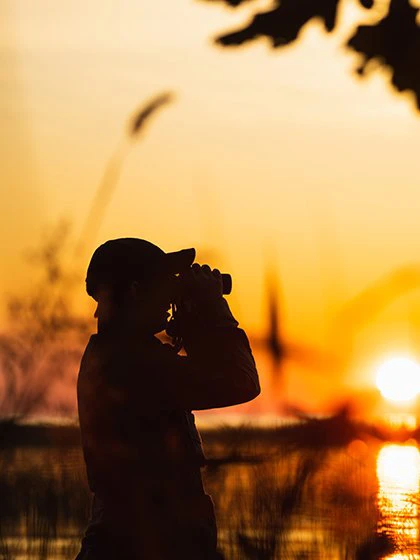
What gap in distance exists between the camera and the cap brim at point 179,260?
347 cm

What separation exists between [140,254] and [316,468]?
1732 mm

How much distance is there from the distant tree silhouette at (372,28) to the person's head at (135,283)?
0.79m

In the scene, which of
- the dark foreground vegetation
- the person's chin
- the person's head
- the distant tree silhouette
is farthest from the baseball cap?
the distant tree silhouette

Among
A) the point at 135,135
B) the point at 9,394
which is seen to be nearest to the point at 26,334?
the point at 9,394

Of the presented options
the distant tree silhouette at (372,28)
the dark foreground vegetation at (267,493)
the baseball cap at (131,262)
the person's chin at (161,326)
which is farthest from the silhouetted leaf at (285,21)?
the dark foreground vegetation at (267,493)

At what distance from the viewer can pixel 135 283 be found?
3639mm

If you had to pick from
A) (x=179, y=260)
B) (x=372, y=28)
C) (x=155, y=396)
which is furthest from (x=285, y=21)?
(x=155, y=396)

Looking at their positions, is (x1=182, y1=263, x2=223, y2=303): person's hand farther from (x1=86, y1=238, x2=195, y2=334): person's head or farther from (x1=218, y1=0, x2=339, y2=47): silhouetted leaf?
(x1=218, y1=0, x2=339, y2=47): silhouetted leaf

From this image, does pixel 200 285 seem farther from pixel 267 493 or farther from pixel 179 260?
pixel 267 493

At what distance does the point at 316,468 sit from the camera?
198cm

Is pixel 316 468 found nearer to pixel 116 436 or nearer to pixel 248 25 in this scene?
pixel 116 436

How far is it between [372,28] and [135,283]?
48.9 inches

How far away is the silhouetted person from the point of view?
11.3ft

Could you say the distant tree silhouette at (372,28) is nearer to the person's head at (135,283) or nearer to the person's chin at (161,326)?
the person's head at (135,283)
